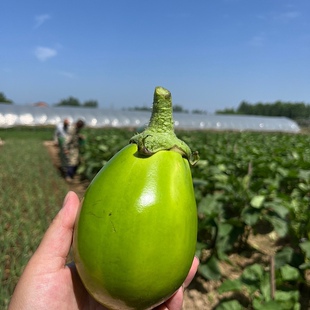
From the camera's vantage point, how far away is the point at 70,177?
10.1 metres

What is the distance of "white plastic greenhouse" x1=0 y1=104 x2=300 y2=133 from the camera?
28.5 meters

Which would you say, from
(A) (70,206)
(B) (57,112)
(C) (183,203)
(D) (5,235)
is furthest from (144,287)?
(B) (57,112)

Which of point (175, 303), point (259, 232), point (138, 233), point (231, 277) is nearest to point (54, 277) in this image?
point (175, 303)

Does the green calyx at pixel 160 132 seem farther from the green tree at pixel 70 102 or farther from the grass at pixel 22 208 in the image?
the green tree at pixel 70 102

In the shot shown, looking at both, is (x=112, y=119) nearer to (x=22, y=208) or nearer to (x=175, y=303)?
(x=22, y=208)

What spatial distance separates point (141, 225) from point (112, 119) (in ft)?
103

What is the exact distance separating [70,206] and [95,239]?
1.78ft

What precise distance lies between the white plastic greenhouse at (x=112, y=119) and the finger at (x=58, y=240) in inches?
1111

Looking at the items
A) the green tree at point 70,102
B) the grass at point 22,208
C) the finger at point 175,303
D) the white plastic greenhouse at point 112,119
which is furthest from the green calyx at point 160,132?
the green tree at point 70,102

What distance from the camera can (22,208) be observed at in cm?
621

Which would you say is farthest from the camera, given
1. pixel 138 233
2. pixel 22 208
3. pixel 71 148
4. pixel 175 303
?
pixel 71 148

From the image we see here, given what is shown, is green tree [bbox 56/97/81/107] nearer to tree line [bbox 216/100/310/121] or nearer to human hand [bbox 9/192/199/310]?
tree line [bbox 216/100/310/121]

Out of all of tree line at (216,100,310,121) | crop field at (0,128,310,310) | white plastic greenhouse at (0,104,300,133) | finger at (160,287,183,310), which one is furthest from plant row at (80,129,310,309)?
tree line at (216,100,310,121)

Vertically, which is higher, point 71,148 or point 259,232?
point 71,148
